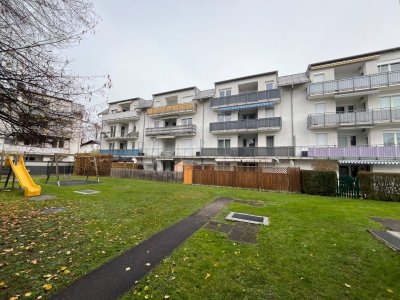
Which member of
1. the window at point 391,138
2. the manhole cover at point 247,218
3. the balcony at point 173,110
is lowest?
the manhole cover at point 247,218

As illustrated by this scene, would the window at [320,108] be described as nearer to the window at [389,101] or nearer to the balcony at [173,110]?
the window at [389,101]

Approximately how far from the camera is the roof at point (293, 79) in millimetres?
21609

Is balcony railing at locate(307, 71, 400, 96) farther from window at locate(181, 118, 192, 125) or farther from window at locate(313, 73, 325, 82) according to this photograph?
window at locate(181, 118, 192, 125)

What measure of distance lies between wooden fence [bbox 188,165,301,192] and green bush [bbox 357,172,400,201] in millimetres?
3931

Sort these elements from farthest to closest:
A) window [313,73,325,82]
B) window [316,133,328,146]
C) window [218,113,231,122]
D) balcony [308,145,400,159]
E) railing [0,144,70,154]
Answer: window [218,113,231,122] → window [313,73,325,82] → window [316,133,328,146] → balcony [308,145,400,159] → railing [0,144,70,154]

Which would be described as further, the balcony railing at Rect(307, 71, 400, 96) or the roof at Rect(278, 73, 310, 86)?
the roof at Rect(278, 73, 310, 86)

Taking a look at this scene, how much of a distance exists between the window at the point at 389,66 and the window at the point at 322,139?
798 centimetres

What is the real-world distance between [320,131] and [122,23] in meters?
22.0

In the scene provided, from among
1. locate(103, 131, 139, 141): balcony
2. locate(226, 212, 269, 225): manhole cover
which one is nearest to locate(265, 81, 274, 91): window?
locate(226, 212, 269, 225): manhole cover

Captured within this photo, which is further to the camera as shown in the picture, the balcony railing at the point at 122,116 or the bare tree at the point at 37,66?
the balcony railing at the point at 122,116

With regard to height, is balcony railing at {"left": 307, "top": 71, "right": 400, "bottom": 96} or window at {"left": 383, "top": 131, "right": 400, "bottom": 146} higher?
balcony railing at {"left": 307, "top": 71, "right": 400, "bottom": 96}

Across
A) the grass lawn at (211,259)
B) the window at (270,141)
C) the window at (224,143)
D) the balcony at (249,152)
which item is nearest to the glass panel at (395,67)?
the balcony at (249,152)

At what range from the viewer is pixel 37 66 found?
12.3 feet

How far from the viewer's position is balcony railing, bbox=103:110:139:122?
109 feet
